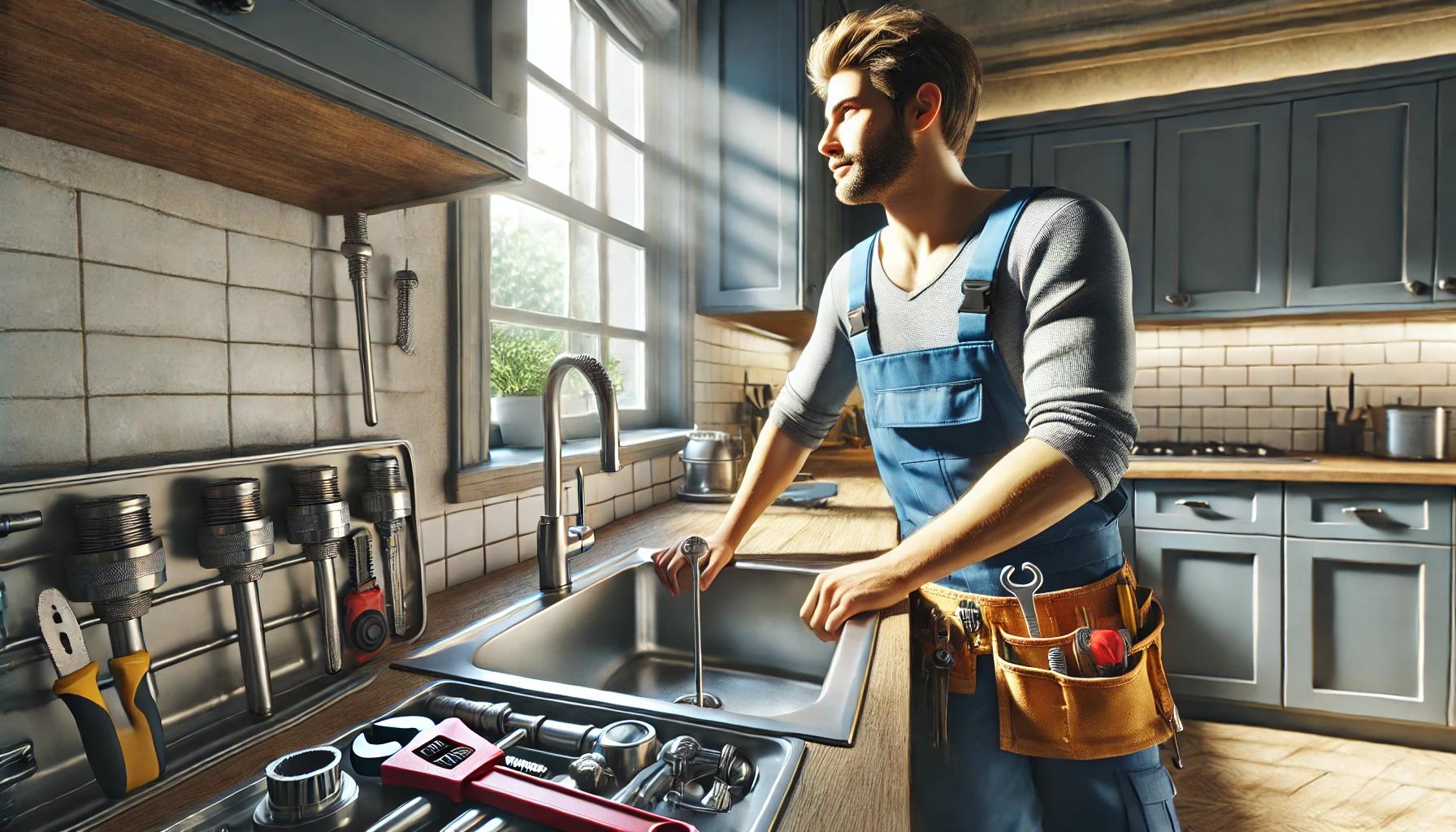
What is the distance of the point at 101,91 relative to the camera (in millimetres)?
552

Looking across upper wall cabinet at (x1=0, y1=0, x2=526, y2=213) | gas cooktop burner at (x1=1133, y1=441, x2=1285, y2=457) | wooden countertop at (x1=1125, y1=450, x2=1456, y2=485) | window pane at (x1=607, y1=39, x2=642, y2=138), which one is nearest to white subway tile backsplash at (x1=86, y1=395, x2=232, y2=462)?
upper wall cabinet at (x1=0, y1=0, x2=526, y2=213)

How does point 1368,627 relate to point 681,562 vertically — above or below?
below

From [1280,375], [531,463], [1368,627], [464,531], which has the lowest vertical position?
[1368,627]

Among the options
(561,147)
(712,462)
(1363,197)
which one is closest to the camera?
(561,147)

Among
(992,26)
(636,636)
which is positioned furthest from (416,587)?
A: (992,26)

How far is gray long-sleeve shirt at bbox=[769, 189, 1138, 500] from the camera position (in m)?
0.91

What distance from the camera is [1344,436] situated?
2.85 meters

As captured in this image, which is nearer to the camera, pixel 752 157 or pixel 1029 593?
pixel 1029 593

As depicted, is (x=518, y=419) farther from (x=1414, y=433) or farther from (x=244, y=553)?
(x=1414, y=433)

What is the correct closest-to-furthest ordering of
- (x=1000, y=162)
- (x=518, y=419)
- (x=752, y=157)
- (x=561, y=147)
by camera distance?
(x=518, y=419), (x=561, y=147), (x=752, y=157), (x=1000, y=162)

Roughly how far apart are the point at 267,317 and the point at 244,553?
0.33 metres

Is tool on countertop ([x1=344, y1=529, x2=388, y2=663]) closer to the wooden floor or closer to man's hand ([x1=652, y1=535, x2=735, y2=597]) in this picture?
man's hand ([x1=652, y1=535, x2=735, y2=597])

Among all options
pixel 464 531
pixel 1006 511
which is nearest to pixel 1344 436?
pixel 1006 511

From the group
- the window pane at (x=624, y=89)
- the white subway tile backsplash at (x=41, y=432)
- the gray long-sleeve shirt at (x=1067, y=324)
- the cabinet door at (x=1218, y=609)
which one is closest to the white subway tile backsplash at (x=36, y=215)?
the white subway tile backsplash at (x=41, y=432)
